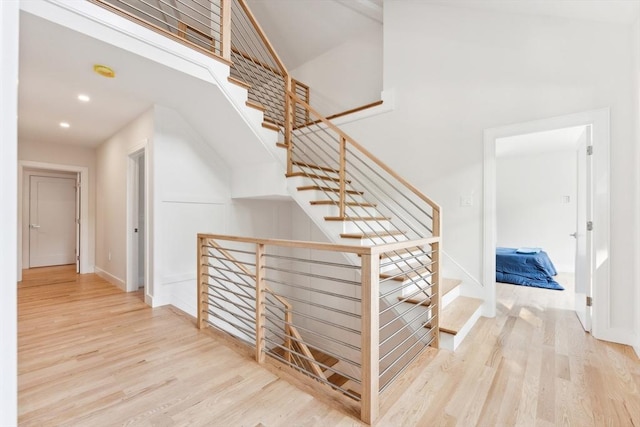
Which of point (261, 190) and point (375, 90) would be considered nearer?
point (261, 190)

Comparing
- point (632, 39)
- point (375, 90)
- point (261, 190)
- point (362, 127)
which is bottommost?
point (261, 190)

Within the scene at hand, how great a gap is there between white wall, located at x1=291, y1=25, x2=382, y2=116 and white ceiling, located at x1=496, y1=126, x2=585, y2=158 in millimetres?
2007

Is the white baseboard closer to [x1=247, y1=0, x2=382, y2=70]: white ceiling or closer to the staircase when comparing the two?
the staircase

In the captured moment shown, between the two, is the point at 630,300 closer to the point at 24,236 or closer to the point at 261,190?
the point at 261,190

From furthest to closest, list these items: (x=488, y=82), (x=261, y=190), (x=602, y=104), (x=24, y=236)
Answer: (x=24, y=236), (x=261, y=190), (x=488, y=82), (x=602, y=104)

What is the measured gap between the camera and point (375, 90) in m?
4.35

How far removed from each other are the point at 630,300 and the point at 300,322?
4067 mm

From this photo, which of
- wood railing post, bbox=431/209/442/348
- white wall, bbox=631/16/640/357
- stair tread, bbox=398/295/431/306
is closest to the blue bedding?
white wall, bbox=631/16/640/357

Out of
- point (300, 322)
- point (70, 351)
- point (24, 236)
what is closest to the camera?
point (70, 351)

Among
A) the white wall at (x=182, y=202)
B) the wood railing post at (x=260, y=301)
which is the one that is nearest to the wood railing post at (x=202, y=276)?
the wood railing post at (x=260, y=301)

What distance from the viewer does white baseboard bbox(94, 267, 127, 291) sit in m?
4.08

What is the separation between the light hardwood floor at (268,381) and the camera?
153 centimetres

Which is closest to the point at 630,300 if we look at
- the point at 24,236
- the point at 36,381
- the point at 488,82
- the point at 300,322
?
the point at 488,82
